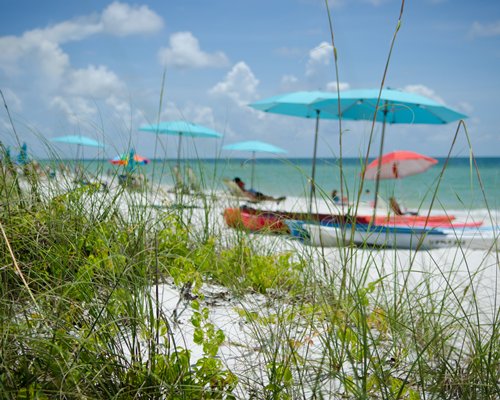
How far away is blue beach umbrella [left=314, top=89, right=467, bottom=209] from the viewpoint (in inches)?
306

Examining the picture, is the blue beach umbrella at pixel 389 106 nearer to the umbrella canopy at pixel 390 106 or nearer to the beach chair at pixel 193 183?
the umbrella canopy at pixel 390 106

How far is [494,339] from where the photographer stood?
167cm

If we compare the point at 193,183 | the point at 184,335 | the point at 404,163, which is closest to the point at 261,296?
the point at 184,335

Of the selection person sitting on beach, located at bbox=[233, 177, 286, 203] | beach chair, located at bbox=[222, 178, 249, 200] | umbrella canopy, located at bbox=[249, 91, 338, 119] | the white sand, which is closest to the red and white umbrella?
umbrella canopy, located at bbox=[249, 91, 338, 119]

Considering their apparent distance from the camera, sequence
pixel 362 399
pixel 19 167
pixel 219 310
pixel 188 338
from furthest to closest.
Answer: pixel 19 167, pixel 219 310, pixel 188 338, pixel 362 399

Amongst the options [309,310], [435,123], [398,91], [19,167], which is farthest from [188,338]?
[435,123]

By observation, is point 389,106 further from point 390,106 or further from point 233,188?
point 233,188

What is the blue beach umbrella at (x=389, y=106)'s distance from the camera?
7770mm

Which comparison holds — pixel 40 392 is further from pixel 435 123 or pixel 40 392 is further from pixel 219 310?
pixel 435 123

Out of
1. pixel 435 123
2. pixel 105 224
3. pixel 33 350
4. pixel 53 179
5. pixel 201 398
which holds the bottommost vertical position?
pixel 201 398

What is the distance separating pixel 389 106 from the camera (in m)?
7.83

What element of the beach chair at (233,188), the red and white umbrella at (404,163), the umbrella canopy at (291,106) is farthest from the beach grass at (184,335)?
the red and white umbrella at (404,163)

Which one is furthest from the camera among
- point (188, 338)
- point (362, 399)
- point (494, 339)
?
point (188, 338)

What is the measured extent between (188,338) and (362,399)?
91cm
